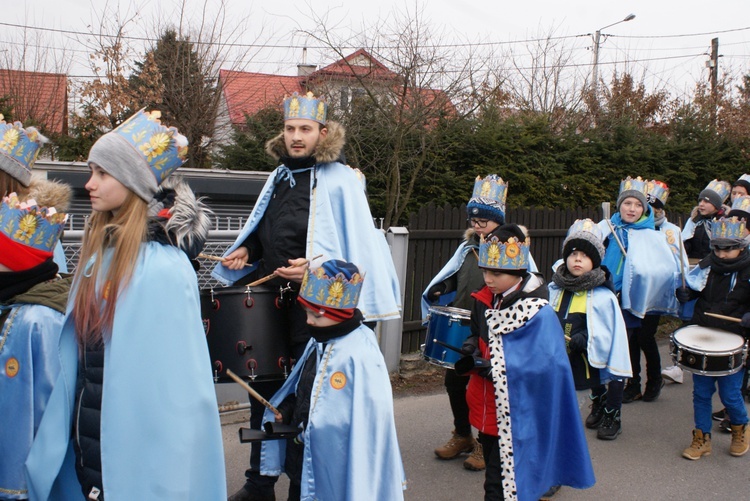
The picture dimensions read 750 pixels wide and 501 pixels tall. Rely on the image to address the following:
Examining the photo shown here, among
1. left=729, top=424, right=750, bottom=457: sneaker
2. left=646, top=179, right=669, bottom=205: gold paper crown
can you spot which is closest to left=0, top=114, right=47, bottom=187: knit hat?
left=729, top=424, right=750, bottom=457: sneaker

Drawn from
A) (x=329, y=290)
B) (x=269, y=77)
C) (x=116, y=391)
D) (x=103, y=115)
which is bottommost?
(x=116, y=391)

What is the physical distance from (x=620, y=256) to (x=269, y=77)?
11.4 metres

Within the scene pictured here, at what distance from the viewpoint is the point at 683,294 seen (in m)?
6.50

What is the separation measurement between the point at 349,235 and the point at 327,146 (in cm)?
51

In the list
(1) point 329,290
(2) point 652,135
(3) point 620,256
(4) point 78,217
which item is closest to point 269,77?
(2) point 652,135

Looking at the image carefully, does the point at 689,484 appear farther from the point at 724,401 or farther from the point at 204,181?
the point at 204,181

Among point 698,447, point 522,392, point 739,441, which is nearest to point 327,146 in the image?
point 522,392

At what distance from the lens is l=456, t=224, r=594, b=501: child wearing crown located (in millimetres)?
4004

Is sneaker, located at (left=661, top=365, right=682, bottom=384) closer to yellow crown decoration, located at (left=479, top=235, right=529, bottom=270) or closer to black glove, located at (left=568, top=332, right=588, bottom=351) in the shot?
black glove, located at (left=568, top=332, right=588, bottom=351)

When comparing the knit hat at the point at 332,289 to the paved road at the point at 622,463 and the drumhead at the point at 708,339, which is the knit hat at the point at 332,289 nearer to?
the paved road at the point at 622,463

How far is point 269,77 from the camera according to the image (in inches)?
652

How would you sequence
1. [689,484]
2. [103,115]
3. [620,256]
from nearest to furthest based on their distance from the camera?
[689,484], [620,256], [103,115]

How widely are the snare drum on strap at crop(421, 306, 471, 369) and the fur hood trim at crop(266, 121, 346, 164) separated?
1.42 metres

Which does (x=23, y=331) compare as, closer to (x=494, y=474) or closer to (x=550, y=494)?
(x=494, y=474)
